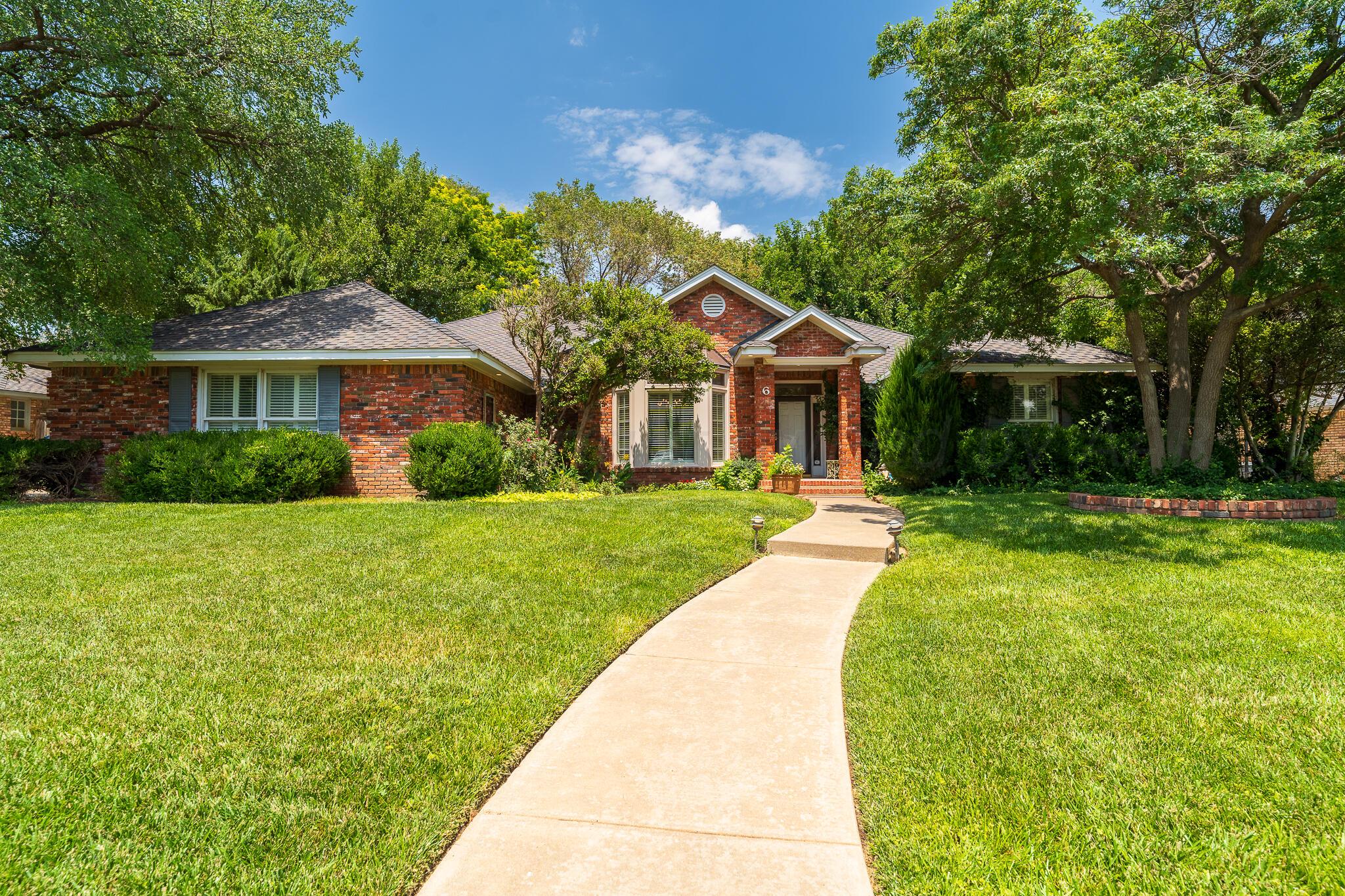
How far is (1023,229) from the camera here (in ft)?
33.5

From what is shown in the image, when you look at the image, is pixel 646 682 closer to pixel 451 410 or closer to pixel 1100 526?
pixel 1100 526

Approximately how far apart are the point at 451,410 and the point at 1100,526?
34.9 feet

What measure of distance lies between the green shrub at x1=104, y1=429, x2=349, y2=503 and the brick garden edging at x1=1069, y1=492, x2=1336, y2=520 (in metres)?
13.2

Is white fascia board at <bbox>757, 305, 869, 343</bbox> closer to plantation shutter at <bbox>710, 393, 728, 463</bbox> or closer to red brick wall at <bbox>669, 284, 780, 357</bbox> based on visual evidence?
red brick wall at <bbox>669, 284, 780, 357</bbox>

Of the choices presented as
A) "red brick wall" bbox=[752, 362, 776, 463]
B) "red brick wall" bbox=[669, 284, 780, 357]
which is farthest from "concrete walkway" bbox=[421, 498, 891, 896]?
"red brick wall" bbox=[669, 284, 780, 357]

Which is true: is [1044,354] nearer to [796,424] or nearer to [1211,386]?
[1211,386]

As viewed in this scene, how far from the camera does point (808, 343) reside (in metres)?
14.8

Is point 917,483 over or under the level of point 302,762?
over

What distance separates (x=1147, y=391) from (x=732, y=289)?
9.01 m

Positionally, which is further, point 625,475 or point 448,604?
point 625,475

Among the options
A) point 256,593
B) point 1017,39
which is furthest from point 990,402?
point 256,593

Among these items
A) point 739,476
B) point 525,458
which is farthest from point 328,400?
point 739,476

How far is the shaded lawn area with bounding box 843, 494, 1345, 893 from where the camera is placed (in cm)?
223

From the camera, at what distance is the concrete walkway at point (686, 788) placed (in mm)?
2193
